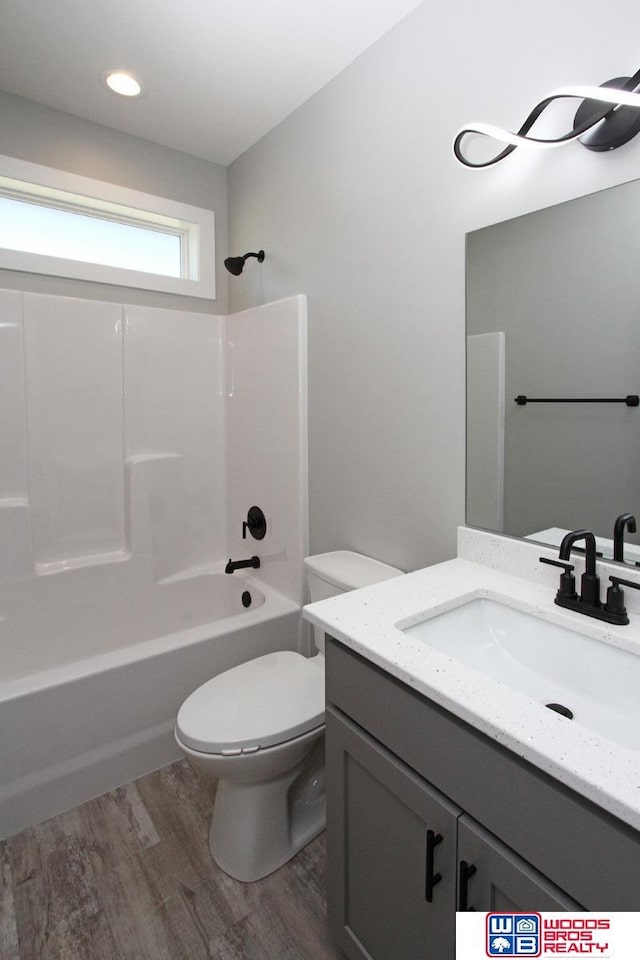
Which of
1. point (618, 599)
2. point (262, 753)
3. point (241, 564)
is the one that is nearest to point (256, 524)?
point (241, 564)

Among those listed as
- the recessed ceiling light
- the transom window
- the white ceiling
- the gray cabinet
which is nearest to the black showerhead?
the transom window

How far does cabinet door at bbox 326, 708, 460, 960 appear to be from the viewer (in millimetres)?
872

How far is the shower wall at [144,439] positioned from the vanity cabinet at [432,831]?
1123 millimetres

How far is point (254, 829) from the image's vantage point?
1.46m

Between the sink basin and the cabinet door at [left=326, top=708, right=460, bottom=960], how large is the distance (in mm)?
268

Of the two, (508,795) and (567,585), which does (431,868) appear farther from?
(567,585)

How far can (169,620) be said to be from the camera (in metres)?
2.50

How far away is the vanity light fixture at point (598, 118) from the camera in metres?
0.98

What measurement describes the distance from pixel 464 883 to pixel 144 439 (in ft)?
7.03

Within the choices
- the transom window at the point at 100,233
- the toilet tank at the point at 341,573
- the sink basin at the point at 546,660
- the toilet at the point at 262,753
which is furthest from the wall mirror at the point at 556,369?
the transom window at the point at 100,233

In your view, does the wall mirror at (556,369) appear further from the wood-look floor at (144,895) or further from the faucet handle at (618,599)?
the wood-look floor at (144,895)

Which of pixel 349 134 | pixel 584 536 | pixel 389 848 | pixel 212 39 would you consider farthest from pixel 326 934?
pixel 212 39

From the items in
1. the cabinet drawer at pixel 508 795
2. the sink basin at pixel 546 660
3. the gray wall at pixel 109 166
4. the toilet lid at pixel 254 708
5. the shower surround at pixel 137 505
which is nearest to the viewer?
the cabinet drawer at pixel 508 795

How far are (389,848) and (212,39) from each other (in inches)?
93.5
